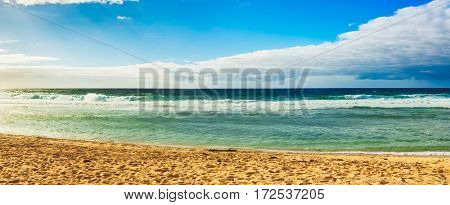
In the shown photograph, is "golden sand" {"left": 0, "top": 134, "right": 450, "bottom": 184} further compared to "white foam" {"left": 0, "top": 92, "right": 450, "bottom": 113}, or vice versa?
"white foam" {"left": 0, "top": 92, "right": 450, "bottom": 113}

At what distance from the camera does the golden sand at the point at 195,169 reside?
7211 mm

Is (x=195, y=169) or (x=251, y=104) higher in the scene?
(x=251, y=104)

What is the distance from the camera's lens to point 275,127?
59.4 feet

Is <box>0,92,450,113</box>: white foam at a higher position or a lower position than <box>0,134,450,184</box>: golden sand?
higher

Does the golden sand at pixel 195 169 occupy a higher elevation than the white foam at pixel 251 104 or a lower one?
lower

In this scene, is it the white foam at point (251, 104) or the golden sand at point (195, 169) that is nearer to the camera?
the golden sand at point (195, 169)

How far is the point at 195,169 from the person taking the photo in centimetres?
815

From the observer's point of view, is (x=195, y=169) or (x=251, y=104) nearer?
(x=195, y=169)

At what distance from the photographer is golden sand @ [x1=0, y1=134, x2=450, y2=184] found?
721cm
